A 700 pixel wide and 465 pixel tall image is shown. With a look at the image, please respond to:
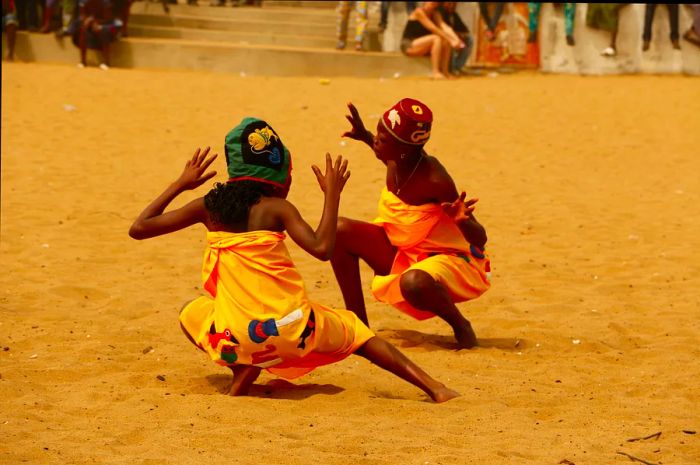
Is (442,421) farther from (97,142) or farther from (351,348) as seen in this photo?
(97,142)

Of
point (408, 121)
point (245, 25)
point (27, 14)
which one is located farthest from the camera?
point (245, 25)

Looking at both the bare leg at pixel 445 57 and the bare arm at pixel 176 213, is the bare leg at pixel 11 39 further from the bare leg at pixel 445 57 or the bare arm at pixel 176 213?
the bare arm at pixel 176 213

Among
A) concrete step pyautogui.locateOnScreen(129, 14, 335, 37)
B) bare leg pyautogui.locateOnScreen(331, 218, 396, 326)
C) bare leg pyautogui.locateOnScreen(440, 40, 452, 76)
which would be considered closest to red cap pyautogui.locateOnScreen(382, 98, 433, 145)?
bare leg pyautogui.locateOnScreen(331, 218, 396, 326)

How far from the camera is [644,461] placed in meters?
4.64

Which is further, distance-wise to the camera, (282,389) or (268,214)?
(282,389)

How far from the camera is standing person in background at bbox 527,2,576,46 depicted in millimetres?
18125

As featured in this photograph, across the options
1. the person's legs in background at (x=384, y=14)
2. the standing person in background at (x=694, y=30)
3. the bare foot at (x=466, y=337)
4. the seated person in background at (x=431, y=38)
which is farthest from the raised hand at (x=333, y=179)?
the standing person in background at (x=694, y=30)

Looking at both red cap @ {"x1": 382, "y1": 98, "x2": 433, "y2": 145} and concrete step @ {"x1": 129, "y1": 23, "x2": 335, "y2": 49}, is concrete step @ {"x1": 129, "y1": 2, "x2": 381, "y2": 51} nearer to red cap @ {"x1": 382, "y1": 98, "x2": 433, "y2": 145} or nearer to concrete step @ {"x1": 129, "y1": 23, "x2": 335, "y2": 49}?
concrete step @ {"x1": 129, "y1": 23, "x2": 335, "y2": 49}

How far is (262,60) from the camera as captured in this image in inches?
696

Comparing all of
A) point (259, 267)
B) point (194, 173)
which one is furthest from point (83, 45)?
point (259, 267)

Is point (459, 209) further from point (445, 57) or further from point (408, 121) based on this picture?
point (445, 57)

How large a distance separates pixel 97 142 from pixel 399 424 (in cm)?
905

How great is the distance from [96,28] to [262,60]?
2.44 metres

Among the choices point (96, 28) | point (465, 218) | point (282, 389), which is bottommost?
point (96, 28)
